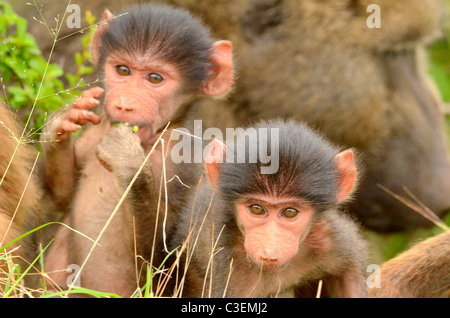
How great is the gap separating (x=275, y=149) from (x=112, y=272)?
107 cm

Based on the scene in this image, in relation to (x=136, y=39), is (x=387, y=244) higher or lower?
lower

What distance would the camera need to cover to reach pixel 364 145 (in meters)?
5.64

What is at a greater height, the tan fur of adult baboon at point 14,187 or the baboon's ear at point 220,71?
the baboon's ear at point 220,71

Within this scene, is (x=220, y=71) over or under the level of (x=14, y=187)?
over

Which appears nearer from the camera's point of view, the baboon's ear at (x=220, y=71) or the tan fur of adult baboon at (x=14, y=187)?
the tan fur of adult baboon at (x=14, y=187)

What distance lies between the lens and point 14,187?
3.50m

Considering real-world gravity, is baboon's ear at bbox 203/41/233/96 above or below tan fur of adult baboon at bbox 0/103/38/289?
above

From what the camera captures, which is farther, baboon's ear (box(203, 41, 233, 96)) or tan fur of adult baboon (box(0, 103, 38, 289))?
baboon's ear (box(203, 41, 233, 96))

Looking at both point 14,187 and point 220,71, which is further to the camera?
point 220,71

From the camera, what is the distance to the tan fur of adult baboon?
342 cm

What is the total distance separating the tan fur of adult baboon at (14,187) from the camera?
3.42 m
